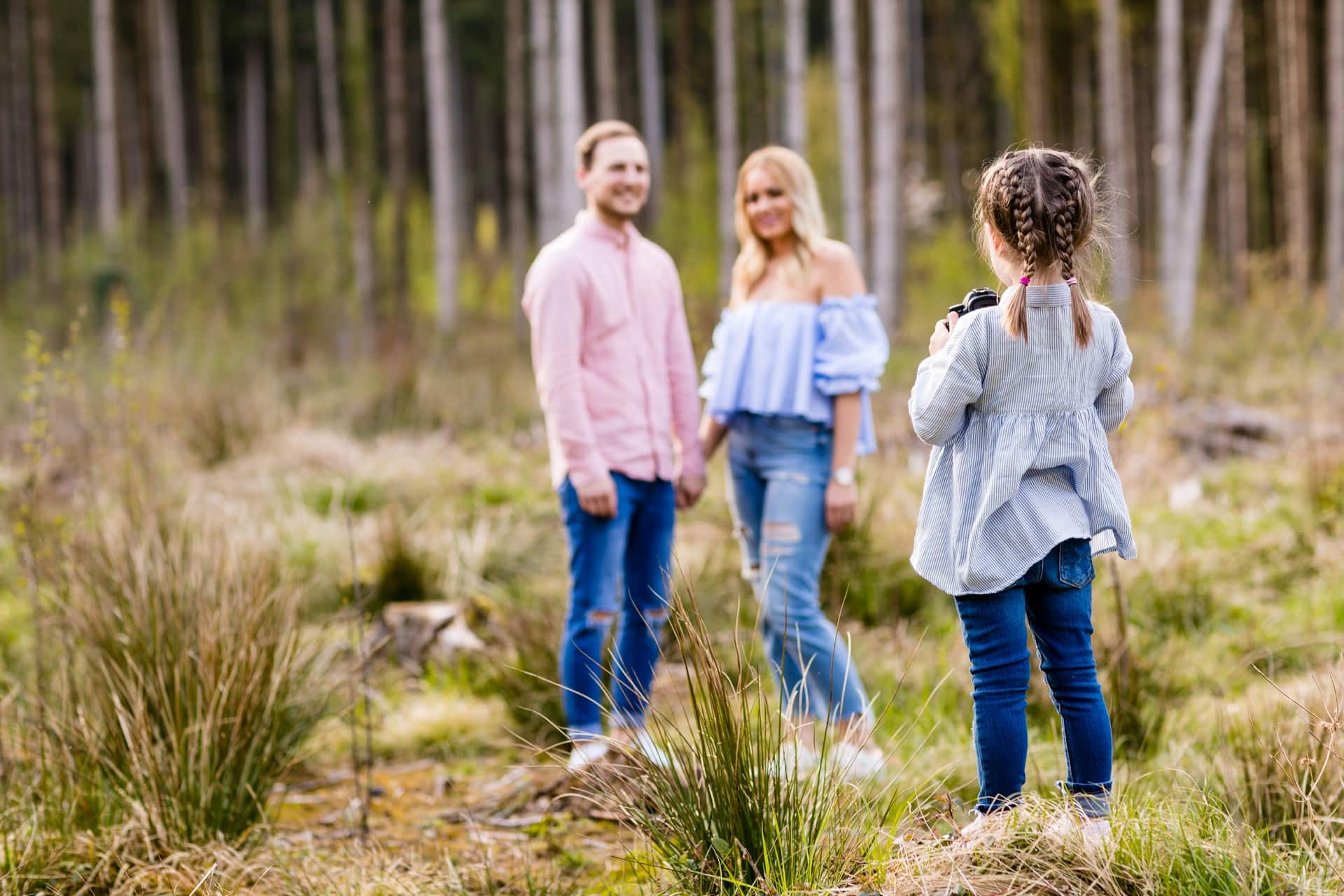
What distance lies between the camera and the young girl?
7.34 ft

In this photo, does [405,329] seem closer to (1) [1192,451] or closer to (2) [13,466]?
(2) [13,466]

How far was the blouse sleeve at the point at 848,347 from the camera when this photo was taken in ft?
11.2

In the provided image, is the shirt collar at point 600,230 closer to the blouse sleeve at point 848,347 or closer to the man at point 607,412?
the man at point 607,412

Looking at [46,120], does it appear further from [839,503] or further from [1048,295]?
[1048,295]

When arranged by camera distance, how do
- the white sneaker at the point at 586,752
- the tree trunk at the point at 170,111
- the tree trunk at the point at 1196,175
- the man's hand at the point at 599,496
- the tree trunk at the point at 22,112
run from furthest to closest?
1. the tree trunk at the point at 22,112
2. the tree trunk at the point at 170,111
3. the tree trunk at the point at 1196,175
4. the man's hand at the point at 599,496
5. the white sneaker at the point at 586,752

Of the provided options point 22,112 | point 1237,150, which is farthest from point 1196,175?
point 22,112

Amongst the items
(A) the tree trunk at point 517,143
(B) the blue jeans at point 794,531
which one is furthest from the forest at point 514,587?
(A) the tree trunk at point 517,143

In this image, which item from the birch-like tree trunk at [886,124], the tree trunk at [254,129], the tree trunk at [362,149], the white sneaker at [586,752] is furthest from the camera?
the tree trunk at [254,129]

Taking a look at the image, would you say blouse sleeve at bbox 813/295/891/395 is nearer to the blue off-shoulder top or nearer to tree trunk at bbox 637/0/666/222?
the blue off-shoulder top

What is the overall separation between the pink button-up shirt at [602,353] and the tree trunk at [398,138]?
1070 cm

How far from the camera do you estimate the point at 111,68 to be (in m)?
17.0

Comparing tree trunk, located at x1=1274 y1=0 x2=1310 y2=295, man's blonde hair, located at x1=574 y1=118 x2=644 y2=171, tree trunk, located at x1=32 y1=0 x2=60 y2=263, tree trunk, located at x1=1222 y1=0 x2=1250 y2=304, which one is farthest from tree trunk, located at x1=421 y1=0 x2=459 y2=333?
man's blonde hair, located at x1=574 y1=118 x2=644 y2=171

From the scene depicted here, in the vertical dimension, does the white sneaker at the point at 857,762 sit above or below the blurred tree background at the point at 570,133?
below

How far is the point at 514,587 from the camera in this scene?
17.6 ft
